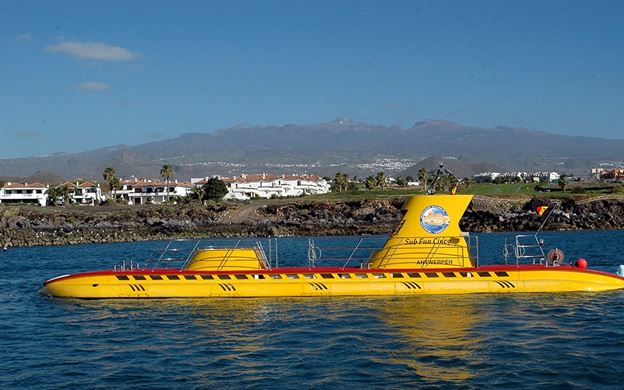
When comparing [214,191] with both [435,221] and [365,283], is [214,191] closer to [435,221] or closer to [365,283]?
[435,221]

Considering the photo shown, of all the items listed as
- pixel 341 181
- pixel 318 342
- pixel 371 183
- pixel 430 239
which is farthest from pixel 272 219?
pixel 318 342

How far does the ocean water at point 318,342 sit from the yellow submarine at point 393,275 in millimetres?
691

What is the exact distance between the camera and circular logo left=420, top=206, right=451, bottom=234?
33.8 m

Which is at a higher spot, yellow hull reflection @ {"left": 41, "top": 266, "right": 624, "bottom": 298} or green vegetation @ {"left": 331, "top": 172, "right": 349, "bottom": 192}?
green vegetation @ {"left": 331, "top": 172, "right": 349, "bottom": 192}

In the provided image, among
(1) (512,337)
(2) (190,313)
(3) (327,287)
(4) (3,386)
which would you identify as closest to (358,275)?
(3) (327,287)

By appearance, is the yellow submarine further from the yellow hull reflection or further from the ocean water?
the ocean water

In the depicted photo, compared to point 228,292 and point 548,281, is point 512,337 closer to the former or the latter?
point 548,281

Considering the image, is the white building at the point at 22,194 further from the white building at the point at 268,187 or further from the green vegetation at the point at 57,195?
the white building at the point at 268,187

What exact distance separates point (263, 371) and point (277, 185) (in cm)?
14880

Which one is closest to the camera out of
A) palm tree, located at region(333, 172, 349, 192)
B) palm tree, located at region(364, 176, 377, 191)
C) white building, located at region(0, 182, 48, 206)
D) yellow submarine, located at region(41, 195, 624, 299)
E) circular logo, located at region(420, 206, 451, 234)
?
yellow submarine, located at region(41, 195, 624, 299)

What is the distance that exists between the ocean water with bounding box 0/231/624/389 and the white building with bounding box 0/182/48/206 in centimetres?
11226

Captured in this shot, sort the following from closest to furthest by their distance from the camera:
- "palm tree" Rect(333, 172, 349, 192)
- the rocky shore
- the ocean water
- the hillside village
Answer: the ocean water → the rocky shore → the hillside village → "palm tree" Rect(333, 172, 349, 192)

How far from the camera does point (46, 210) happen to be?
107m

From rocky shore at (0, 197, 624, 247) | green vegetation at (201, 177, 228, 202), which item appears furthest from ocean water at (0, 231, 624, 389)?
green vegetation at (201, 177, 228, 202)
